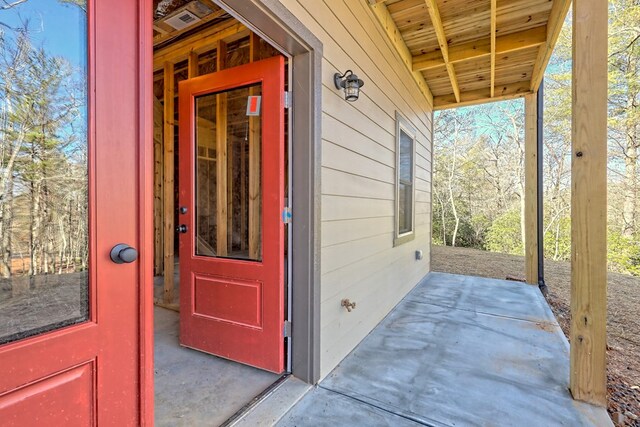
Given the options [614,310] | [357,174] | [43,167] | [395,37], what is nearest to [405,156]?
[395,37]

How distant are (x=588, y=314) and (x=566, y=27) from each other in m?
8.88

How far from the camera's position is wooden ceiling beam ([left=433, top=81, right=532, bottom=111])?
15.9 ft

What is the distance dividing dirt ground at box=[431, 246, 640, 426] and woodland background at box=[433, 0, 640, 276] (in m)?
2.54

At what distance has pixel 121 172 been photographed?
106 centimetres

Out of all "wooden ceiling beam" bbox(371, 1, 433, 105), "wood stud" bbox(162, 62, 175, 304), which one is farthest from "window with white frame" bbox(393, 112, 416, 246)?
"wood stud" bbox(162, 62, 175, 304)

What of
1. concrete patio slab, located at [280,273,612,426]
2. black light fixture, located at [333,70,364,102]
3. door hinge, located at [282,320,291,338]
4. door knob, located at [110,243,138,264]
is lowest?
concrete patio slab, located at [280,273,612,426]

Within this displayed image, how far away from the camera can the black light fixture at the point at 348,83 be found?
225 centimetres

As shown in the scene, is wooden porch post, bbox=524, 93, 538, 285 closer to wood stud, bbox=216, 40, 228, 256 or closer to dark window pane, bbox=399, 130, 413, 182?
dark window pane, bbox=399, 130, 413, 182

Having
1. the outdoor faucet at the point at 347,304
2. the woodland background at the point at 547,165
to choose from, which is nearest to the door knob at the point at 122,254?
the outdoor faucet at the point at 347,304

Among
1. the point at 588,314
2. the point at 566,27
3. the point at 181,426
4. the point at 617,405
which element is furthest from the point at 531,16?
the point at 566,27

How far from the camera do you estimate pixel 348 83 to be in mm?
2277

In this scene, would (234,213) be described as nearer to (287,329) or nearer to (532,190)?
(287,329)

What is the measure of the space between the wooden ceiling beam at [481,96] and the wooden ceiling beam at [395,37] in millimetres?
925

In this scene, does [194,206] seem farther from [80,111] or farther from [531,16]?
[531,16]
